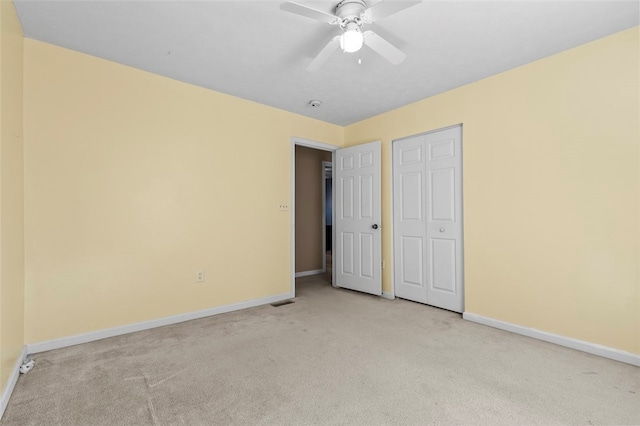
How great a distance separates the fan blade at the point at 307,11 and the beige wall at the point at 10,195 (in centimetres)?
171

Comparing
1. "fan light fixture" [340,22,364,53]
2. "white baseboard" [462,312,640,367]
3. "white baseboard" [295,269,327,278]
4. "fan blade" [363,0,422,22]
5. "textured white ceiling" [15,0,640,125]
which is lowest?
"white baseboard" [295,269,327,278]

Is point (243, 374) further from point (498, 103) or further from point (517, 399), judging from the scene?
point (498, 103)

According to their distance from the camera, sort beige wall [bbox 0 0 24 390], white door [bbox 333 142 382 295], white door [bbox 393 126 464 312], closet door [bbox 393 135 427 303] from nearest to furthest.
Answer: beige wall [bbox 0 0 24 390], white door [bbox 393 126 464 312], closet door [bbox 393 135 427 303], white door [bbox 333 142 382 295]

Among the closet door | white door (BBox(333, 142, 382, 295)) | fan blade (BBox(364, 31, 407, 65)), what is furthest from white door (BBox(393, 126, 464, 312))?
fan blade (BBox(364, 31, 407, 65))

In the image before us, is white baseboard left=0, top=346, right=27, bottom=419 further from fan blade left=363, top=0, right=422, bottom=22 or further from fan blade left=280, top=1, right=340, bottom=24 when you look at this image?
fan blade left=363, top=0, right=422, bottom=22

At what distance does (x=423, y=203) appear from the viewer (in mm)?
3754

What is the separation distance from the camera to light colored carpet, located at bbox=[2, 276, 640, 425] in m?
1.68

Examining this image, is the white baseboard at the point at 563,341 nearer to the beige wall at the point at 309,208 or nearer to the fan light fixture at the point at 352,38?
the fan light fixture at the point at 352,38

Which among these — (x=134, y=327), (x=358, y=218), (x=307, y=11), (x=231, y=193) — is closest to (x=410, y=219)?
(x=358, y=218)

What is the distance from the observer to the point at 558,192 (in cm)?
263

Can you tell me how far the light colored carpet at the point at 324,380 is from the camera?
168 cm

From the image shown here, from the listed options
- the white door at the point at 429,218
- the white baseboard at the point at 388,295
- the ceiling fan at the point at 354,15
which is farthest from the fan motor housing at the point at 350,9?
the white baseboard at the point at 388,295

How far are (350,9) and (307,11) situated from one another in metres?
0.34

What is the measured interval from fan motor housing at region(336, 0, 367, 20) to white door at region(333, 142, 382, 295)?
A: 2258mm
